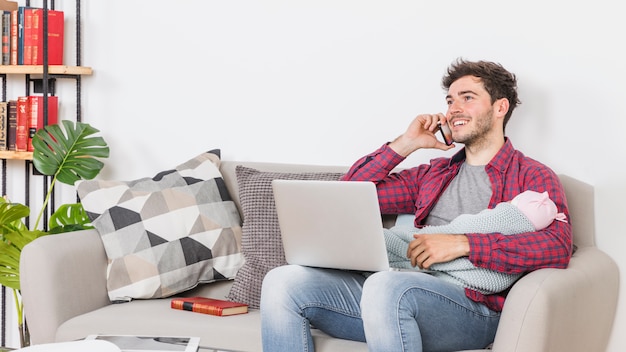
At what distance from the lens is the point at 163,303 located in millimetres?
2631

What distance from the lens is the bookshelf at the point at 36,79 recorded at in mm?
3344

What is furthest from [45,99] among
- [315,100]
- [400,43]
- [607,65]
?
[607,65]

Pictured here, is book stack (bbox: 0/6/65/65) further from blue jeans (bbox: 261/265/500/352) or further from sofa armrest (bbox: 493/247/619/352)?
sofa armrest (bbox: 493/247/619/352)

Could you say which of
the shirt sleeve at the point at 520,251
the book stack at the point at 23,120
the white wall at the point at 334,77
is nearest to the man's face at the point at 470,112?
the white wall at the point at 334,77

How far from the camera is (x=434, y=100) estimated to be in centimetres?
291

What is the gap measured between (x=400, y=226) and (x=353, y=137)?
24.5 inches

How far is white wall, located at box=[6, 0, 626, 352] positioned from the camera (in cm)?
266

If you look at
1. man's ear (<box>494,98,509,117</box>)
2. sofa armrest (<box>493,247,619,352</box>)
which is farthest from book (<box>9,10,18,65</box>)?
sofa armrest (<box>493,247,619,352</box>)

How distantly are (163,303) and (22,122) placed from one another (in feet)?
4.04

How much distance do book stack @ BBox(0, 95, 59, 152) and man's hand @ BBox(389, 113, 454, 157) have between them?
1568 millimetres

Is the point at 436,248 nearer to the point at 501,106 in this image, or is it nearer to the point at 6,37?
the point at 501,106

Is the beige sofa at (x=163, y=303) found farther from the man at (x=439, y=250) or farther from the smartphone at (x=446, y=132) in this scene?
the smartphone at (x=446, y=132)

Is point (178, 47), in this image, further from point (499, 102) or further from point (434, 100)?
point (499, 102)

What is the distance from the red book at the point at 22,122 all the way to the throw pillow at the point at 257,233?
3.67 ft
